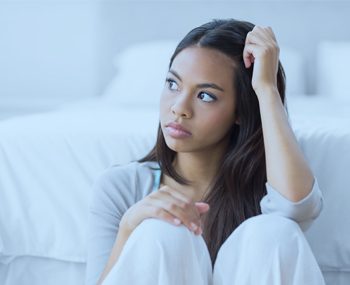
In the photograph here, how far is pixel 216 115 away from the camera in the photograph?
3.83 ft

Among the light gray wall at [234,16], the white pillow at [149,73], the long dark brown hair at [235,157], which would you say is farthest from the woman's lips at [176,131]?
the light gray wall at [234,16]

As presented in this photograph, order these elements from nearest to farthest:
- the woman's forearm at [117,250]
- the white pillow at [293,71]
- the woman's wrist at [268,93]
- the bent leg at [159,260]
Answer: the bent leg at [159,260] < the woman's forearm at [117,250] < the woman's wrist at [268,93] < the white pillow at [293,71]

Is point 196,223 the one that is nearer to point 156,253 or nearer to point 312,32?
point 156,253

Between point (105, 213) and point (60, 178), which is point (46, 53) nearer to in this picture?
point (60, 178)

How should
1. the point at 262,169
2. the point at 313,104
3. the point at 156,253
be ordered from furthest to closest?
the point at 313,104 → the point at 262,169 → the point at 156,253

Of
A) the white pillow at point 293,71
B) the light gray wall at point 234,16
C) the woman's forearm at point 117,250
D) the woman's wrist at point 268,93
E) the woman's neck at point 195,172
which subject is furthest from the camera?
the light gray wall at point 234,16

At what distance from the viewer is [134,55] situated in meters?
2.74

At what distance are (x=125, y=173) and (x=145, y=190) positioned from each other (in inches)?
2.0

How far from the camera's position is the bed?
50.1 inches

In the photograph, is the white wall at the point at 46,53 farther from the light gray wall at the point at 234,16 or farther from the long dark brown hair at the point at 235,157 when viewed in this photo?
the long dark brown hair at the point at 235,157

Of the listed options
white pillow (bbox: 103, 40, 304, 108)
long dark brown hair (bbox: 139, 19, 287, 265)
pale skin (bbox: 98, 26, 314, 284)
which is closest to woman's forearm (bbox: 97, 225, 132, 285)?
pale skin (bbox: 98, 26, 314, 284)

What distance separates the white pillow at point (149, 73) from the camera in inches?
98.8

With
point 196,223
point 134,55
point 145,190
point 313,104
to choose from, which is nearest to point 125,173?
point 145,190

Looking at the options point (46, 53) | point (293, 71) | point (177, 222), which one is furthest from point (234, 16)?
point (177, 222)
